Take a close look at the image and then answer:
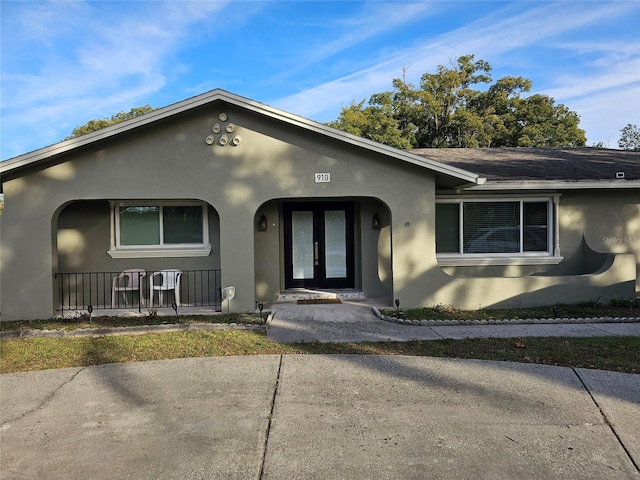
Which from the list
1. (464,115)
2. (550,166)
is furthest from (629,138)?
(550,166)

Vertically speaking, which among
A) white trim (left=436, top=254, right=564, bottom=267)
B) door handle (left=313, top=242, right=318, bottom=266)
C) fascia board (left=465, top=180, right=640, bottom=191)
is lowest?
white trim (left=436, top=254, right=564, bottom=267)

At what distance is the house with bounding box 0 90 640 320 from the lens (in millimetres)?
8766

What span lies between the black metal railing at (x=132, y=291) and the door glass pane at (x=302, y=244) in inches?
80.9

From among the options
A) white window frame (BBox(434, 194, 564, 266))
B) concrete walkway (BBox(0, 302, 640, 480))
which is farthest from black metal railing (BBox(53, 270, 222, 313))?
white window frame (BBox(434, 194, 564, 266))

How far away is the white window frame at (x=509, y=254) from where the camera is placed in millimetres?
10445

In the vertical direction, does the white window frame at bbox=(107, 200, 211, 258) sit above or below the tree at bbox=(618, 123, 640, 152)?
below

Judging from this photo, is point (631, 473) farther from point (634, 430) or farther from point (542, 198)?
point (542, 198)

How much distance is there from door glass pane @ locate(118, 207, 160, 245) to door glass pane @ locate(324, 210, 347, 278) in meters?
3.98

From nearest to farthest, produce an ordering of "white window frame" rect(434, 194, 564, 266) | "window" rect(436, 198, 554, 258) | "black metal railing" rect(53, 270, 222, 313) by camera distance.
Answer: "black metal railing" rect(53, 270, 222, 313) < "white window frame" rect(434, 194, 564, 266) < "window" rect(436, 198, 554, 258)

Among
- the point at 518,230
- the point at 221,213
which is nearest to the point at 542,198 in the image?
the point at 518,230

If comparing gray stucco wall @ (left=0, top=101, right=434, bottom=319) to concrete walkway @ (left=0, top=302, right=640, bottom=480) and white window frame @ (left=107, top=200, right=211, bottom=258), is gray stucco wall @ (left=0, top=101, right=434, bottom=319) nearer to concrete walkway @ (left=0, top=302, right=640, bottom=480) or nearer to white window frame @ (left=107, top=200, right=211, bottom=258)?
white window frame @ (left=107, top=200, right=211, bottom=258)

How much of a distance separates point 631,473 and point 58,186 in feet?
30.9

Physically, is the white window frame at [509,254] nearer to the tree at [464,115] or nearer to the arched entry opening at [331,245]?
the arched entry opening at [331,245]

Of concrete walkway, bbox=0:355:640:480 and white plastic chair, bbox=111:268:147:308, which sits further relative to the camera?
white plastic chair, bbox=111:268:147:308
